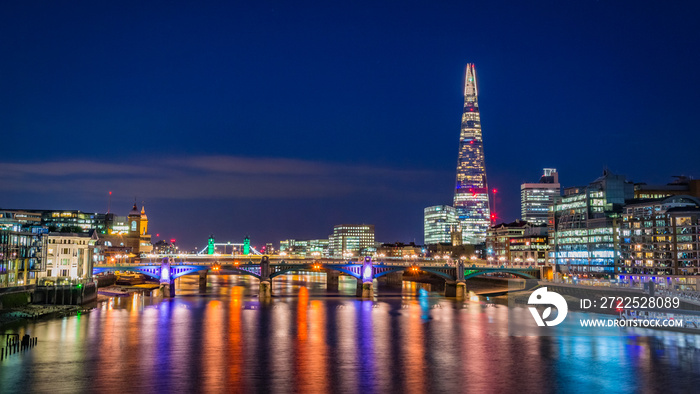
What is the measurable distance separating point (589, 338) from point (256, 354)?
36801 millimetres

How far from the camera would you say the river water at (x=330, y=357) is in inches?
1858

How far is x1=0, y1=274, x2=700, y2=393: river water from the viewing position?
47.2 metres

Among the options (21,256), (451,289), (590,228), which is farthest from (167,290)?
(590,228)

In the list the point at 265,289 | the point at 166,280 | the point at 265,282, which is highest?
the point at 166,280

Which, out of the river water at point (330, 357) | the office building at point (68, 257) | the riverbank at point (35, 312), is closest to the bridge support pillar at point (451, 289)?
the river water at point (330, 357)

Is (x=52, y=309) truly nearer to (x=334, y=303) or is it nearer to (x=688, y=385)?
(x=334, y=303)

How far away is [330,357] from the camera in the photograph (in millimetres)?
58344

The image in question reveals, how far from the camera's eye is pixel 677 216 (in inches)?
4685

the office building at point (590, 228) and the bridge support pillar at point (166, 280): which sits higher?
the office building at point (590, 228)

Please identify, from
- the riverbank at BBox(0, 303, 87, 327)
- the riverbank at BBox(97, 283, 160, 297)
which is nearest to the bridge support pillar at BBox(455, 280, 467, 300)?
the riverbank at BBox(97, 283, 160, 297)

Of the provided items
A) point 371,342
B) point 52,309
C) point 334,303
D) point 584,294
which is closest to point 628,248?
point 584,294

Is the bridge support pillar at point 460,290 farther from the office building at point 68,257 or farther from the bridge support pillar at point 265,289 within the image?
the office building at point 68,257

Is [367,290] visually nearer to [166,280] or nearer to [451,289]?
[451,289]

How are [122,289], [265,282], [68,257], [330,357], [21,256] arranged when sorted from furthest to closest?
[122,289], [265,282], [68,257], [21,256], [330,357]
